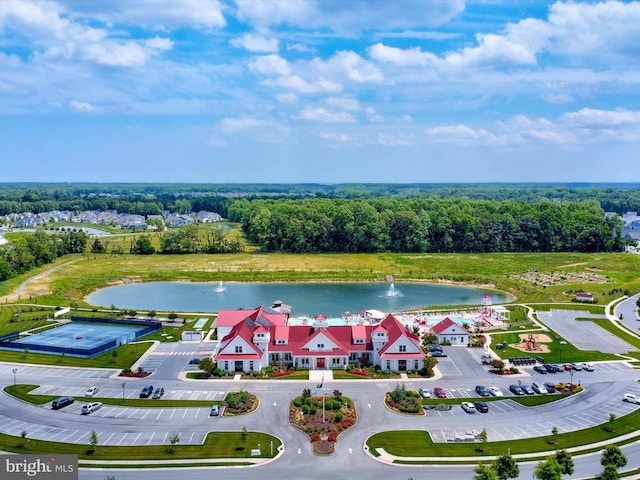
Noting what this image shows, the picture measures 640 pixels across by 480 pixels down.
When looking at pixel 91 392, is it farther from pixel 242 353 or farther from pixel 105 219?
pixel 105 219

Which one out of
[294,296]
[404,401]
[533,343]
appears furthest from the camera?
[294,296]

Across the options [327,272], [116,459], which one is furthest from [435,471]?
[327,272]

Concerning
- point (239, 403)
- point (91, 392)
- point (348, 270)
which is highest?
point (348, 270)

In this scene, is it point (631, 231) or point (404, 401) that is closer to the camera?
point (404, 401)

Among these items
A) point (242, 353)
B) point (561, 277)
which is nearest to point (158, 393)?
point (242, 353)

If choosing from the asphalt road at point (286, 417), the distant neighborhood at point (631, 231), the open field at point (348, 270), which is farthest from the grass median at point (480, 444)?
the distant neighborhood at point (631, 231)

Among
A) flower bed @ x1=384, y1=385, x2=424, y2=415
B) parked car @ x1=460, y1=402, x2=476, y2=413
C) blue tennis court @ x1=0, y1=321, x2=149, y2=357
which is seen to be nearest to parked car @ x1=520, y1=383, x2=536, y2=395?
parked car @ x1=460, y1=402, x2=476, y2=413

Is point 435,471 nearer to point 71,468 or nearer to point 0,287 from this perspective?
point 71,468
